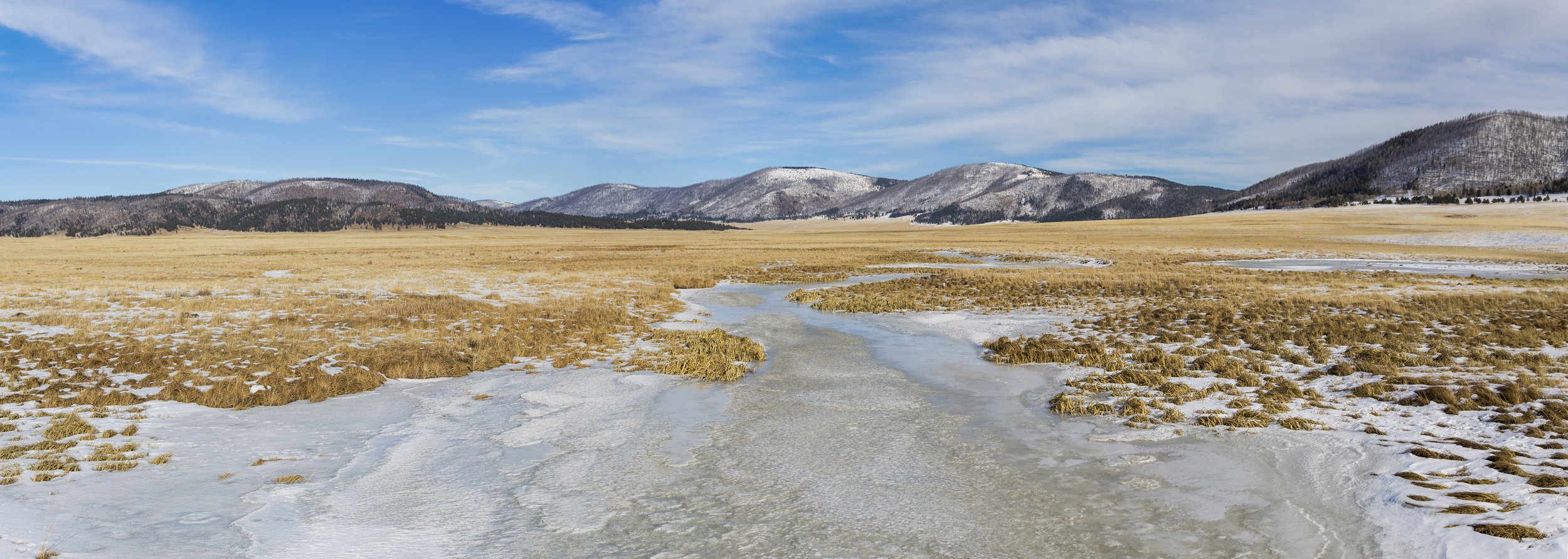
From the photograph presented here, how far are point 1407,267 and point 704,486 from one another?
49839mm

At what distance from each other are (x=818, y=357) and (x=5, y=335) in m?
18.0

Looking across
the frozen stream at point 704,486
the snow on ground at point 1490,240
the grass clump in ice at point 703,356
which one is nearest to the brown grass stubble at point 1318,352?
the frozen stream at point 704,486

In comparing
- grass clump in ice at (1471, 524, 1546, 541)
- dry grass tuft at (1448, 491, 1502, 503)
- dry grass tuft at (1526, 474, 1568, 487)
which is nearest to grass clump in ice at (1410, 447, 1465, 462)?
dry grass tuft at (1526, 474, 1568, 487)

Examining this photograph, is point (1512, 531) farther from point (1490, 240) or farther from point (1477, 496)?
point (1490, 240)

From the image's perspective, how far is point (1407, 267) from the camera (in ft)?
135

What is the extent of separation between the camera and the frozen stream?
6.65m

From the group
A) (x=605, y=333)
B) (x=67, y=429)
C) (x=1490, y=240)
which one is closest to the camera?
(x=67, y=429)

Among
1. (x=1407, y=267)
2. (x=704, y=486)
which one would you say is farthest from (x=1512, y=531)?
(x=1407, y=267)

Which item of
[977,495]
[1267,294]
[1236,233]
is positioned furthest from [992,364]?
[1236,233]

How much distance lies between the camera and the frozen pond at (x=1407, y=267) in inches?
1363

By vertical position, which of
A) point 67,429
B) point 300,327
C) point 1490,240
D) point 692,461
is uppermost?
point 1490,240

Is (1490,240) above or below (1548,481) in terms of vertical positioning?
above

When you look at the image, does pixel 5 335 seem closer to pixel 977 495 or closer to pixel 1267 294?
pixel 977 495

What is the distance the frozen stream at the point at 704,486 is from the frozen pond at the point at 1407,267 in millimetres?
36154
